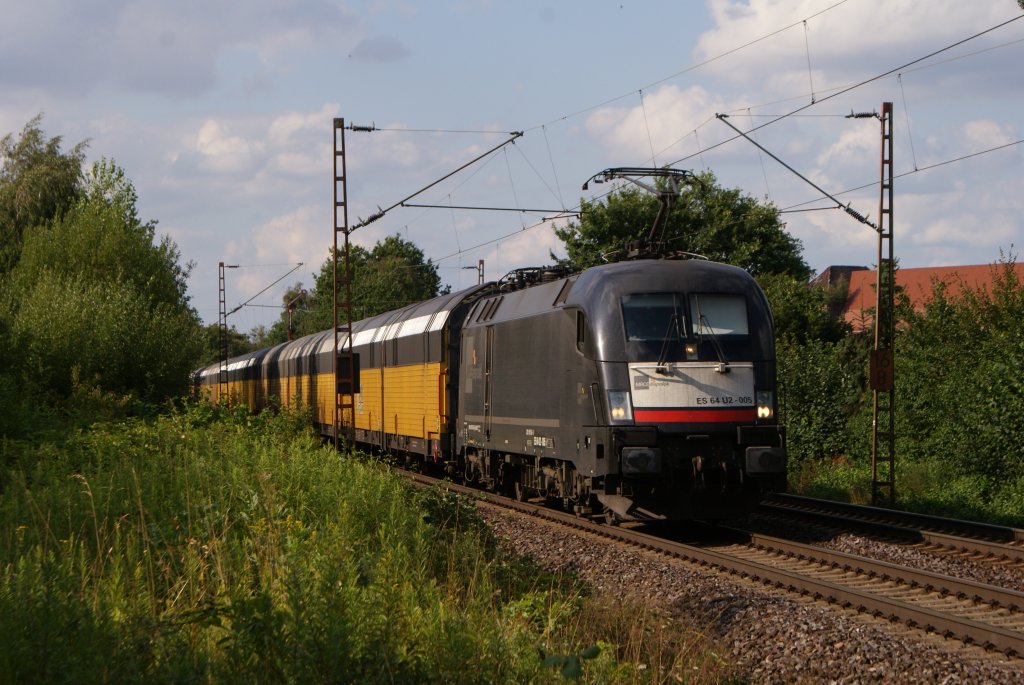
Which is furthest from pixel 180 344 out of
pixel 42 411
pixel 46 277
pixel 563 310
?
pixel 563 310

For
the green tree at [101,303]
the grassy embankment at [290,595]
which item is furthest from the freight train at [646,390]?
the green tree at [101,303]

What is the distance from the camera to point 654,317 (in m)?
13.3

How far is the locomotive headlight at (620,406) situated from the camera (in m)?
12.8

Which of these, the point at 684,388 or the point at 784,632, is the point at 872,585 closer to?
the point at 784,632

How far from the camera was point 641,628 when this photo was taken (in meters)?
7.87

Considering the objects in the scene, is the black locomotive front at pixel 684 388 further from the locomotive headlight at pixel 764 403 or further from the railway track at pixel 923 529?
the railway track at pixel 923 529

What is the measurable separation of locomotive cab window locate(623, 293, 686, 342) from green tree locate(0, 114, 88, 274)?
87.9ft

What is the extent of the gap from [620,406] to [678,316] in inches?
54.4

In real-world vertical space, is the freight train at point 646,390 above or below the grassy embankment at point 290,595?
above

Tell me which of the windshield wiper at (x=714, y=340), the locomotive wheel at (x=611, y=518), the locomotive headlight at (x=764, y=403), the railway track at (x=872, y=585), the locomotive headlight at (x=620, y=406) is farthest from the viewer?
the locomotive wheel at (x=611, y=518)

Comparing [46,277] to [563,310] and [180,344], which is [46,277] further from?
[563,310]

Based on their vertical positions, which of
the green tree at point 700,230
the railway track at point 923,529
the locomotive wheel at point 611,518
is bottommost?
the railway track at point 923,529

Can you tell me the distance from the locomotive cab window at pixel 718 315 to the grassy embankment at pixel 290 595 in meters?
3.66

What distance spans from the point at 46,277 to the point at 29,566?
2347 centimetres
